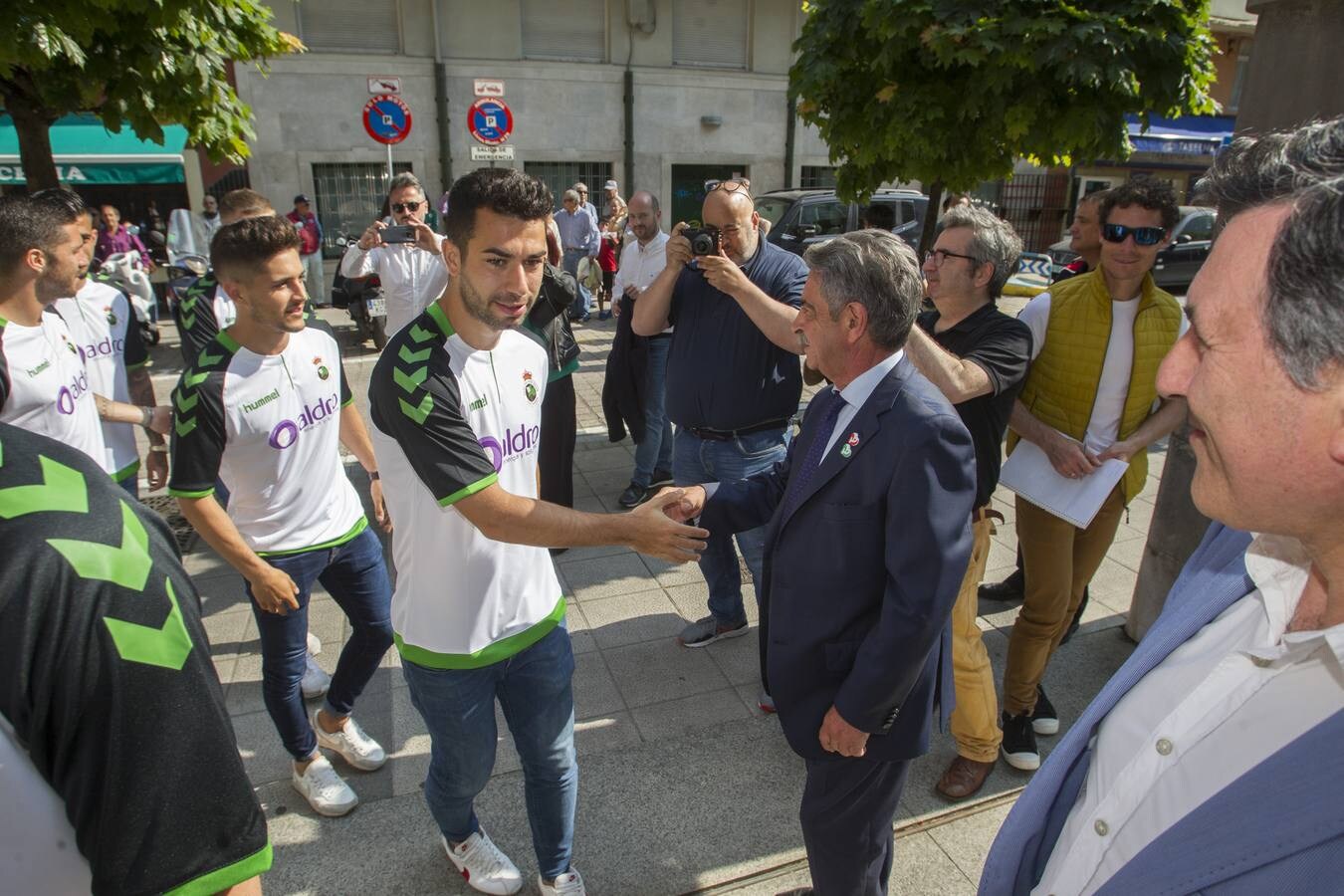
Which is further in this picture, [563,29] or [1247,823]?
[563,29]

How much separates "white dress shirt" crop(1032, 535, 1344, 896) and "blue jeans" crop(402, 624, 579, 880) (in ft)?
4.50

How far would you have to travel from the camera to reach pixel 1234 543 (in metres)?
1.36

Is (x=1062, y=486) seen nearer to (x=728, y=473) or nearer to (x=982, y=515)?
(x=982, y=515)

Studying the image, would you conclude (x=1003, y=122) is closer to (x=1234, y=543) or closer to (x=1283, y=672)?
(x=1234, y=543)

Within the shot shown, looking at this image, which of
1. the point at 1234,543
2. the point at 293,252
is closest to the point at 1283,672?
the point at 1234,543

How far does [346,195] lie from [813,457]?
18.5 metres

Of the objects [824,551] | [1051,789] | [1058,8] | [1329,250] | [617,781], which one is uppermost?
[1058,8]

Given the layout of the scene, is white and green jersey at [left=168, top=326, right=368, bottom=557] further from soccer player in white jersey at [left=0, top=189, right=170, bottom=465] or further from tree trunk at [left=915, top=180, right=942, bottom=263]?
tree trunk at [left=915, top=180, right=942, bottom=263]

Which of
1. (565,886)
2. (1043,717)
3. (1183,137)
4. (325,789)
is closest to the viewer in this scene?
(565,886)

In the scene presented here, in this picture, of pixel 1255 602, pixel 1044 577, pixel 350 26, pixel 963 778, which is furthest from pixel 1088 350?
pixel 350 26

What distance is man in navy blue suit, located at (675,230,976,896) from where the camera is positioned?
6.43 feet

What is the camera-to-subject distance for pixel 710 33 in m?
20.3

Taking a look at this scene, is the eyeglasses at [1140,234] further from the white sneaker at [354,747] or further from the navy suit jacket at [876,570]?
the white sneaker at [354,747]

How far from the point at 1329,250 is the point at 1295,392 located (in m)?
0.16
